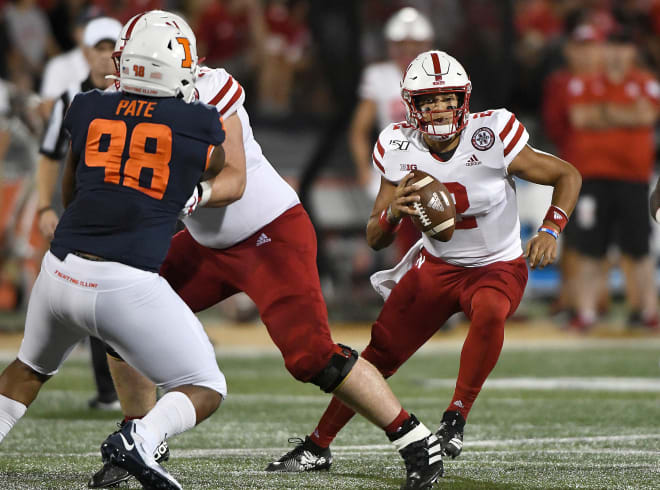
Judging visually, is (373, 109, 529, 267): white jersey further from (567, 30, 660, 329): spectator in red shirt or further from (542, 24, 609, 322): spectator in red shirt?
(542, 24, 609, 322): spectator in red shirt

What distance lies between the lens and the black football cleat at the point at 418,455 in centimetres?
384

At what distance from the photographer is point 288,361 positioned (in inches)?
157

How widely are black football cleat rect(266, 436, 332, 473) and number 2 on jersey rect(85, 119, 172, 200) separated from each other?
122cm

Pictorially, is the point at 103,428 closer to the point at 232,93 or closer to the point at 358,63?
the point at 232,93

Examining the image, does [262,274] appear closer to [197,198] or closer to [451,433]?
[197,198]

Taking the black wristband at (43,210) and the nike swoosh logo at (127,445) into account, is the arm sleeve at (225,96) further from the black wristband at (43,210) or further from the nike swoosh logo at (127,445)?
the black wristband at (43,210)

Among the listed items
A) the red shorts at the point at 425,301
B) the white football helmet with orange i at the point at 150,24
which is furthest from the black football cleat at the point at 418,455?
the white football helmet with orange i at the point at 150,24

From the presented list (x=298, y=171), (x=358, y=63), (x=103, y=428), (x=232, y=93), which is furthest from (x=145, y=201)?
(x=298, y=171)

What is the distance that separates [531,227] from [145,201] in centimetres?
820

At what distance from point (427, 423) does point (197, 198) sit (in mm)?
2205

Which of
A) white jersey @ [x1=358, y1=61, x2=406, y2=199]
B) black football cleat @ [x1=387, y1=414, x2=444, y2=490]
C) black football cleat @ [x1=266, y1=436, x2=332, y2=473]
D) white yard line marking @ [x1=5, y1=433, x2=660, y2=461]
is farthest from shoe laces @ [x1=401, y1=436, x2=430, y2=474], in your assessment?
white jersey @ [x1=358, y1=61, x2=406, y2=199]

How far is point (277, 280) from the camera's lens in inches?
161

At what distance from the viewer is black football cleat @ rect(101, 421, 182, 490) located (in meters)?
3.36

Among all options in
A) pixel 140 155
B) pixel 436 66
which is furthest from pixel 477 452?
pixel 140 155
